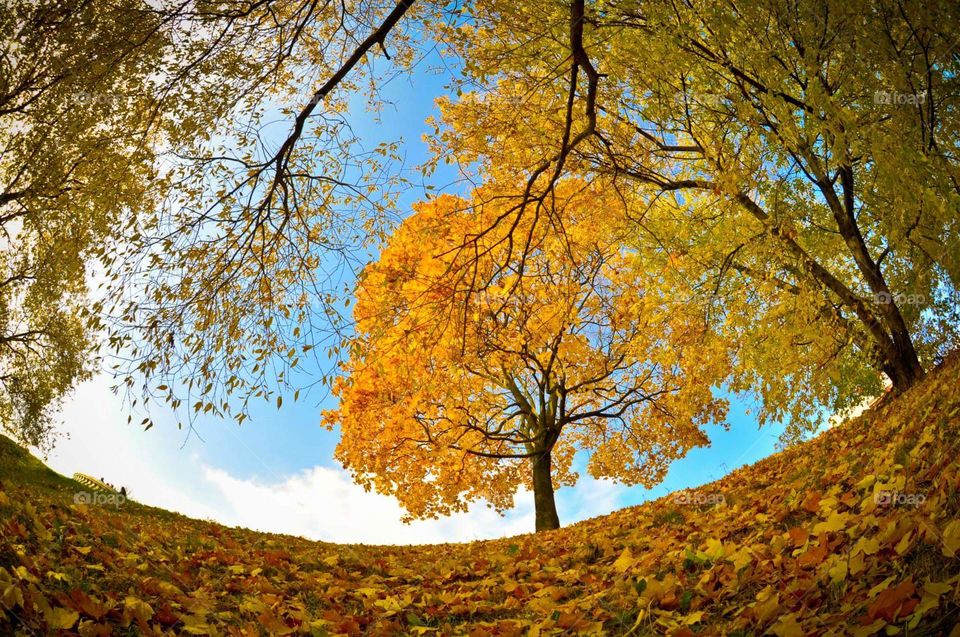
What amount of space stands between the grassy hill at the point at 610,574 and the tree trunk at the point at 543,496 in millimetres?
6098

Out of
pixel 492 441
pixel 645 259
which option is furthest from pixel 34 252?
pixel 645 259

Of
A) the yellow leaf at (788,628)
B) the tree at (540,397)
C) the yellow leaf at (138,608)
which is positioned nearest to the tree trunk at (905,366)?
the tree at (540,397)

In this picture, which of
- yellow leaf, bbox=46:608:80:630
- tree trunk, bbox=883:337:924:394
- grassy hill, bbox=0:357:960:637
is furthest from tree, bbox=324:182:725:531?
yellow leaf, bbox=46:608:80:630

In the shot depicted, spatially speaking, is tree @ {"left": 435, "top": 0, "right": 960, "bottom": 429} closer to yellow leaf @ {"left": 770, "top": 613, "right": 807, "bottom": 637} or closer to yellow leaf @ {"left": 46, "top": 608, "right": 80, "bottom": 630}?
yellow leaf @ {"left": 770, "top": 613, "right": 807, "bottom": 637}

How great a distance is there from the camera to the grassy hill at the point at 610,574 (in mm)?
2826

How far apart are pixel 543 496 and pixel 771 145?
334 inches

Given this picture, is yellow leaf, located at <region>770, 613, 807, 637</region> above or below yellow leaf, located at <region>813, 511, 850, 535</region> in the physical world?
below

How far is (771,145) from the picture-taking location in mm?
6824

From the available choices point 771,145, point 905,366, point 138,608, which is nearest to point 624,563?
point 138,608

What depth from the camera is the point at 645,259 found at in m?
11.1

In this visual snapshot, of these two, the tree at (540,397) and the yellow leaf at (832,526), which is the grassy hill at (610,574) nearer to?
the yellow leaf at (832,526)

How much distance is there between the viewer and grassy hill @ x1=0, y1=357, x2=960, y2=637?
9.27 feet

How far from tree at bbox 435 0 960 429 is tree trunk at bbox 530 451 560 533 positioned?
14.4ft

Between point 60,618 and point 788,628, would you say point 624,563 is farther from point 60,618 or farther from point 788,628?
point 60,618
